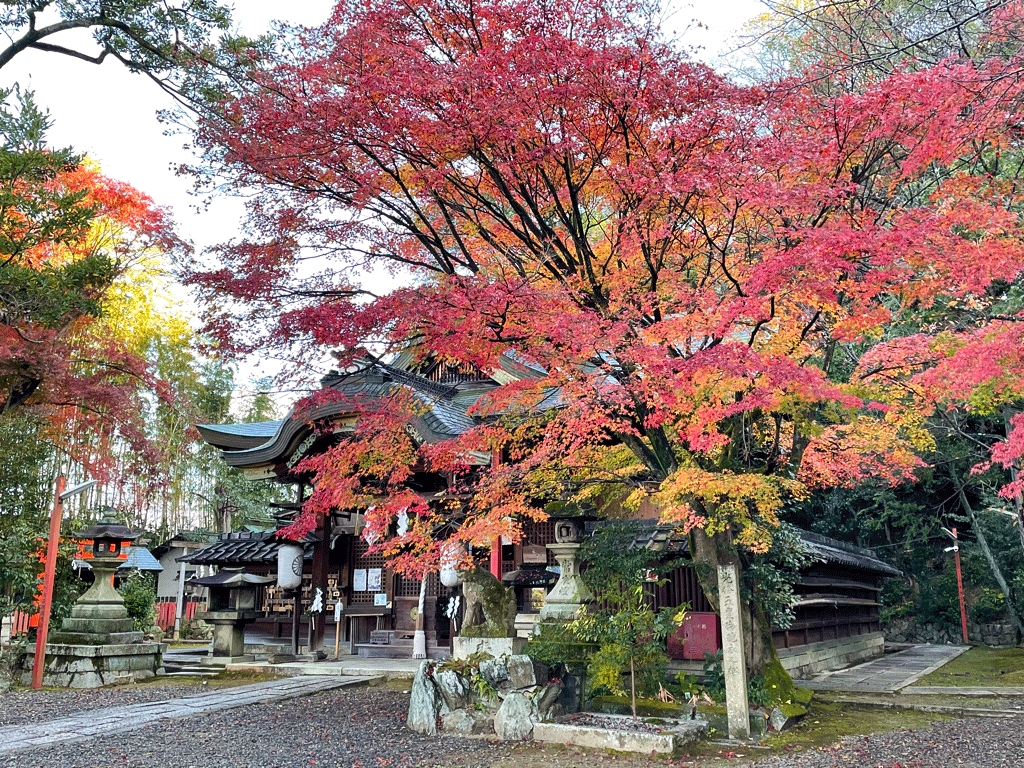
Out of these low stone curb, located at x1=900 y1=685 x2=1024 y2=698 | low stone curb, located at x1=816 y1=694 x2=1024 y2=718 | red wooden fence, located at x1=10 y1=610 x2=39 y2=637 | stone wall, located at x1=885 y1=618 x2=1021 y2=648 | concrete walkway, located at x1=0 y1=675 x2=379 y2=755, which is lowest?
stone wall, located at x1=885 y1=618 x2=1021 y2=648

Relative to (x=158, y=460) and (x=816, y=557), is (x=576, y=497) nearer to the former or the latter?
(x=816, y=557)

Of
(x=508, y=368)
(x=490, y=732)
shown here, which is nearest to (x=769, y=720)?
(x=490, y=732)

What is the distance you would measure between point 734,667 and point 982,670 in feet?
37.3

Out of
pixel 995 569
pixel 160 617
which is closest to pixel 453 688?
pixel 160 617

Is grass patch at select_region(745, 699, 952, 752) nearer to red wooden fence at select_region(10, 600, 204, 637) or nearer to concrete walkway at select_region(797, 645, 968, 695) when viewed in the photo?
concrete walkway at select_region(797, 645, 968, 695)

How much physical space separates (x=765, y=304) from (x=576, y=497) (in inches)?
156

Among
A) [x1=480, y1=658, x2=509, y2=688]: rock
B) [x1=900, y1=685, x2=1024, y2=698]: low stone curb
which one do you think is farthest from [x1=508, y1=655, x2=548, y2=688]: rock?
[x1=900, y1=685, x2=1024, y2=698]: low stone curb

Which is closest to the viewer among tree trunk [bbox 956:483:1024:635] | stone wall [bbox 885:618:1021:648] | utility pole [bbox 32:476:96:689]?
utility pole [bbox 32:476:96:689]

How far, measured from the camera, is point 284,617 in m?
18.3

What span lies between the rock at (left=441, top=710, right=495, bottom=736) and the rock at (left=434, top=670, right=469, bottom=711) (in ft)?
0.44

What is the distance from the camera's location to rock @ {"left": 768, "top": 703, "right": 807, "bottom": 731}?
8.71m

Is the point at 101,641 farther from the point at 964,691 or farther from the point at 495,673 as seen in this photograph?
the point at 964,691

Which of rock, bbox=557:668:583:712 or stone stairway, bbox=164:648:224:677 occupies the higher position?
rock, bbox=557:668:583:712

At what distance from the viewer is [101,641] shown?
1314 centimetres
